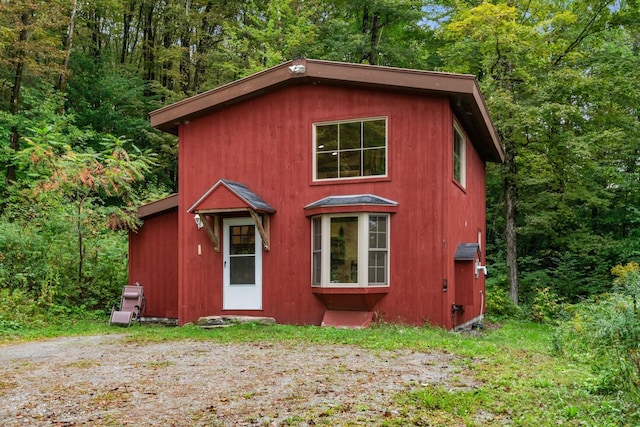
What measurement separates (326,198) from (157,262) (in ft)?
14.4

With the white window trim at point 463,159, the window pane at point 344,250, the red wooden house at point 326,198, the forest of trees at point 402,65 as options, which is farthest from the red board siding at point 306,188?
the forest of trees at point 402,65

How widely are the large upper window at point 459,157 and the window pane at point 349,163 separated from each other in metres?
1.86

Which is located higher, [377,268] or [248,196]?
[248,196]

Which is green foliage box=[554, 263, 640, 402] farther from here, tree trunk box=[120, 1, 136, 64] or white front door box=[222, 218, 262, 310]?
tree trunk box=[120, 1, 136, 64]

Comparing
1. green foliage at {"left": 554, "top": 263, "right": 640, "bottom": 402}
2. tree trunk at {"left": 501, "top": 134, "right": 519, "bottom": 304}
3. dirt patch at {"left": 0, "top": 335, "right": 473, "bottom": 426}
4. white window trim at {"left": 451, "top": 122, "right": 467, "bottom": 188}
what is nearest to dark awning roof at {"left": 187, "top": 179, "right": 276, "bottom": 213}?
dirt patch at {"left": 0, "top": 335, "right": 473, "bottom": 426}

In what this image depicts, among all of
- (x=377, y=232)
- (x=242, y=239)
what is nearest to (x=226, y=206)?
(x=242, y=239)

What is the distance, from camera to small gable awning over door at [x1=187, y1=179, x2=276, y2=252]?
988cm

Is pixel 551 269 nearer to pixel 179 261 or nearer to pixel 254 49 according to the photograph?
pixel 179 261

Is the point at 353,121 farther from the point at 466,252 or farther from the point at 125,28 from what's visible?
the point at 125,28

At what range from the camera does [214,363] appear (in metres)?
6.60

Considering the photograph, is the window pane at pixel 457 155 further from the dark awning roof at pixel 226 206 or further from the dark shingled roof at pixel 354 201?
the dark awning roof at pixel 226 206

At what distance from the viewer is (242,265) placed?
10578 mm

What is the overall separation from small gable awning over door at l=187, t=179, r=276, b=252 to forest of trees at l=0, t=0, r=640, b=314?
6.91ft

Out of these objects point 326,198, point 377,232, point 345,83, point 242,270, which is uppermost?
point 345,83
